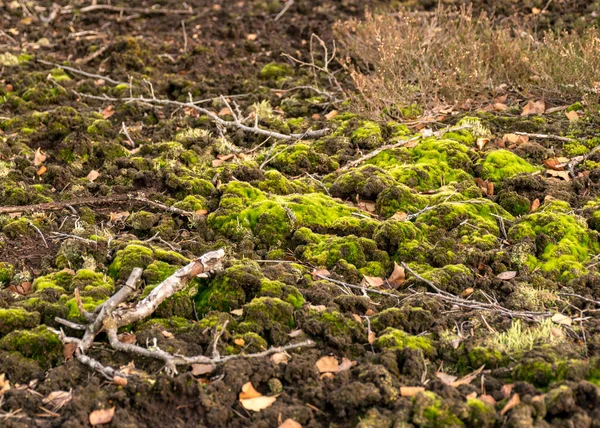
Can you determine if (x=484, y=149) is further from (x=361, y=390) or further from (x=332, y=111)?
(x=361, y=390)

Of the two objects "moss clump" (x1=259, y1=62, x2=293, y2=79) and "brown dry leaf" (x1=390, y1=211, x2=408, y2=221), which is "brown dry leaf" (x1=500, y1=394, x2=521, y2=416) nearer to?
"brown dry leaf" (x1=390, y1=211, x2=408, y2=221)

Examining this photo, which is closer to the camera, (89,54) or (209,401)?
(209,401)

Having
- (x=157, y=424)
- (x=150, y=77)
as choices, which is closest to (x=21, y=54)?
(x=150, y=77)

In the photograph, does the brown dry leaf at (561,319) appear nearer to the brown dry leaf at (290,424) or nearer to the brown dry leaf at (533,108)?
the brown dry leaf at (290,424)

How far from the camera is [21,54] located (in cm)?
902

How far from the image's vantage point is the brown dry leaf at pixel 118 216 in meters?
5.48

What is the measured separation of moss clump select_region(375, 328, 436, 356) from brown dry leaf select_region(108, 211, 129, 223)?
2407 millimetres

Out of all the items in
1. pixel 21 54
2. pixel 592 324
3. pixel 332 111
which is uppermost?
pixel 592 324

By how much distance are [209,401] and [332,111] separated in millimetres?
4476

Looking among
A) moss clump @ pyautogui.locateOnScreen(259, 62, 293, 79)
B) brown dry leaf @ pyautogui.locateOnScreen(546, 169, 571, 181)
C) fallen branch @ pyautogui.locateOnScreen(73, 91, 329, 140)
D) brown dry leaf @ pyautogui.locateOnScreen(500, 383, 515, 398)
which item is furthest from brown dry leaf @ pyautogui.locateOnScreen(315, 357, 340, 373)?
moss clump @ pyautogui.locateOnScreen(259, 62, 293, 79)

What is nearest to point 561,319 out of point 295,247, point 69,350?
point 295,247

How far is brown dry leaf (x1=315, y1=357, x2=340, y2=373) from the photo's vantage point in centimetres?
383

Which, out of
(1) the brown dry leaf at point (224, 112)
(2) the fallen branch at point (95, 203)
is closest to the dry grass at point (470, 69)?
(1) the brown dry leaf at point (224, 112)

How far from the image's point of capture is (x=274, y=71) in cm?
862
